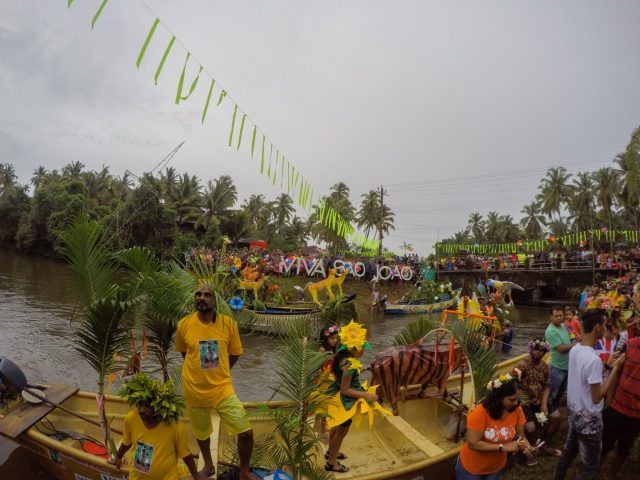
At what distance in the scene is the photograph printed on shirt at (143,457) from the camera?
10.1 ft

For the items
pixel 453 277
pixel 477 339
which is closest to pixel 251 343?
pixel 477 339

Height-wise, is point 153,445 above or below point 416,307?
below

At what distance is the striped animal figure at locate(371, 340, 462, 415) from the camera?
5.49 metres

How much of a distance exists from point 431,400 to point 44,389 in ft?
16.9

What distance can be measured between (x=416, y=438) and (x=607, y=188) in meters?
46.8

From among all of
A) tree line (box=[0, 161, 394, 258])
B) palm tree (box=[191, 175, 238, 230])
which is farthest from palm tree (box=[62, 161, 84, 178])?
palm tree (box=[191, 175, 238, 230])

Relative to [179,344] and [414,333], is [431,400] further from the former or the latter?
[179,344]

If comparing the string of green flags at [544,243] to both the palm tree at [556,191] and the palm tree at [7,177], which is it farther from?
the palm tree at [7,177]

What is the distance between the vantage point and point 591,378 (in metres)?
3.33

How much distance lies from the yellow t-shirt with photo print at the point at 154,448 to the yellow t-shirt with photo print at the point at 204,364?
37 centimetres

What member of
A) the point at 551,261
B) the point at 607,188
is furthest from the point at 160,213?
the point at 607,188

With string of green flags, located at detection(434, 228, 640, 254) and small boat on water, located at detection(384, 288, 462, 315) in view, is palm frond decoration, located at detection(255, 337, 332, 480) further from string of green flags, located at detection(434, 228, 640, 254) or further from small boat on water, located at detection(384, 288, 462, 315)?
string of green flags, located at detection(434, 228, 640, 254)

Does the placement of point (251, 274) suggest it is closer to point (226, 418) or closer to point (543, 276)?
point (226, 418)

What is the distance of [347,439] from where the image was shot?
5262 millimetres
